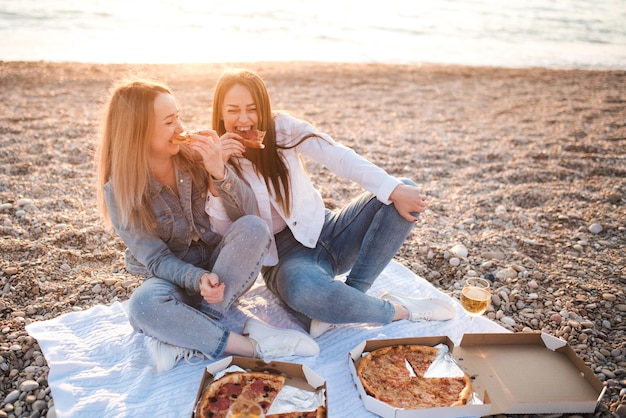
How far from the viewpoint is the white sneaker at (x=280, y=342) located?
9.95ft

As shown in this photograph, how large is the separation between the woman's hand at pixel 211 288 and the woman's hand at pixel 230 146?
759mm

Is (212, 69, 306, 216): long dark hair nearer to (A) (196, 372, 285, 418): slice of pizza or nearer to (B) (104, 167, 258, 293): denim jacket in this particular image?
(B) (104, 167, 258, 293): denim jacket

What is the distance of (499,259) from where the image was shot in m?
4.39

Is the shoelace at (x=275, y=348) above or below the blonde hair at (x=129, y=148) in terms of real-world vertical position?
below

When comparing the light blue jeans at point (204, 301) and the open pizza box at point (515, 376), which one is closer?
the open pizza box at point (515, 376)

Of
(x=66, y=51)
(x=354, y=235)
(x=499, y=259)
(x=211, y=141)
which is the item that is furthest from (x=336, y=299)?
(x=66, y=51)

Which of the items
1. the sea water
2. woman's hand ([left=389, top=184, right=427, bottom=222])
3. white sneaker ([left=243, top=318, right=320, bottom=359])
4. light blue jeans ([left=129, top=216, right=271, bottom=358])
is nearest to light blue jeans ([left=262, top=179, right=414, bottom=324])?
woman's hand ([left=389, top=184, right=427, bottom=222])

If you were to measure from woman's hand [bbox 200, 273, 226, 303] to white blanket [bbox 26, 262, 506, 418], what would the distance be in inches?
18.1

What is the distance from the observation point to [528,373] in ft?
9.27

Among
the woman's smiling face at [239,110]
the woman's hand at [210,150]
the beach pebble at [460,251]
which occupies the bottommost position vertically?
the beach pebble at [460,251]

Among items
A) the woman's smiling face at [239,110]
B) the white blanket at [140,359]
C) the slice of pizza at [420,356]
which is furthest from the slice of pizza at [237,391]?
the woman's smiling face at [239,110]

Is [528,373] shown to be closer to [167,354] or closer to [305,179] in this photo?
[305,179]

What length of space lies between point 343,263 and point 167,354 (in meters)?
1.34

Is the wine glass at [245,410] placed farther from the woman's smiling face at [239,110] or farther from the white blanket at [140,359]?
the woman's smiling face at [239,110]
